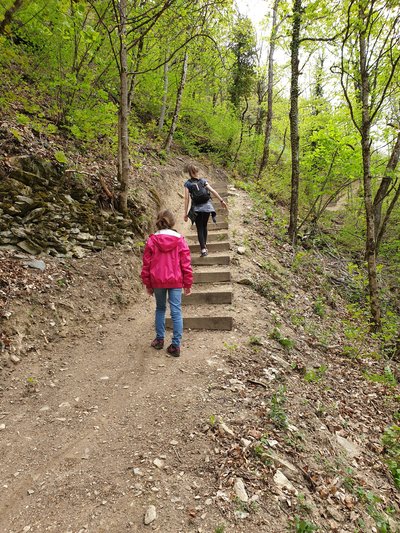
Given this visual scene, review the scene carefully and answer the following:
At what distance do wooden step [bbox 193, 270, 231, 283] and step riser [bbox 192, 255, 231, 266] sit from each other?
1.93ft

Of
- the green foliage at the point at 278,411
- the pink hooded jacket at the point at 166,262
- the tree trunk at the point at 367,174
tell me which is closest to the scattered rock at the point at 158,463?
the green foliage at the point at 278,411

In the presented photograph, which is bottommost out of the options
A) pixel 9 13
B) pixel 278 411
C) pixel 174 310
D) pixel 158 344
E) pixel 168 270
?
pixel 278 411

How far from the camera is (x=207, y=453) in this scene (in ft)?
10.3

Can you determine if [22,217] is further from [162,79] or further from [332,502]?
[162,79]

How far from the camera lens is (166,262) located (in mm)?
4766

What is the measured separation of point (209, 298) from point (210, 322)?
2.65 feet

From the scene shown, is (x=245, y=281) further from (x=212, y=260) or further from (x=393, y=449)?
(x=393, y=449)

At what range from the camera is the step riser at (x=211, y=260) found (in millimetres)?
7641

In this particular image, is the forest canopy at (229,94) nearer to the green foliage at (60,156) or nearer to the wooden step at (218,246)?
the green foliage at (60,156)

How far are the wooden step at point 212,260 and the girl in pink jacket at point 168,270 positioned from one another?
110 inches

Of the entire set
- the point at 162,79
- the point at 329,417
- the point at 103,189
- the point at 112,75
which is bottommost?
the point at 329,417

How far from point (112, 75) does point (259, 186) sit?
9.77m

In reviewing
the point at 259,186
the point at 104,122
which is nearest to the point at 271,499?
the point at 104,122

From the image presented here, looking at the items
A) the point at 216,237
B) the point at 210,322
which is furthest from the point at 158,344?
the point at 216,237
